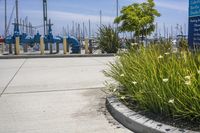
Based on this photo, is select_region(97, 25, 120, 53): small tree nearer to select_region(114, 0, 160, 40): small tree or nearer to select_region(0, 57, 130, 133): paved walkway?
select_region(114, 0, 160, 40): small tree

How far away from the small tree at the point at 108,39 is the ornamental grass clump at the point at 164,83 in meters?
14.2

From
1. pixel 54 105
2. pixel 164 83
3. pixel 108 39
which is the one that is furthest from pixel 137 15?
pixel 164 83

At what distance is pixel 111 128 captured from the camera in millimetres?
5488

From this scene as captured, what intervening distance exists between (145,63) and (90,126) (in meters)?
1.57

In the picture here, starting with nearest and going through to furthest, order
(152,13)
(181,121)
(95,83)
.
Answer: (181,121), (95,83), (152,13)

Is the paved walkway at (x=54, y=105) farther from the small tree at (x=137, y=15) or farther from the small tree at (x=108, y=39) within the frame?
the small tree at (x=137, y=15)

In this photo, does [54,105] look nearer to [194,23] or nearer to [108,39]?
[194,23]

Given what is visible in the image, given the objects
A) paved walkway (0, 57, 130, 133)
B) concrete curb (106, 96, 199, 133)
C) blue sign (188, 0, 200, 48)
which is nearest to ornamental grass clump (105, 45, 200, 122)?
concrete curb (106, 96, 199, 133)

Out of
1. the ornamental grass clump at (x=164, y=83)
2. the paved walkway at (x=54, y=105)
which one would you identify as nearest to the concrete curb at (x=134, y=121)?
the paved walkway at (x=54, y=105)

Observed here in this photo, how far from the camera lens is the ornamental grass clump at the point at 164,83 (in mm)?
4984

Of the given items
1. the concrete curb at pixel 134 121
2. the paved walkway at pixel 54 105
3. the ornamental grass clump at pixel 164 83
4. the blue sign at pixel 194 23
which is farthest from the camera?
the blue sign at pixel 194 23

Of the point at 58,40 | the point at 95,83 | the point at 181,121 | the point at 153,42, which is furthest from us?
Result: the point at 58,40

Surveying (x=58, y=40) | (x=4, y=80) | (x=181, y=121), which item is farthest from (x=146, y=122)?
(x=58, y=40)

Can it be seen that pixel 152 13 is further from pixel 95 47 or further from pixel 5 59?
pixel 5 59
